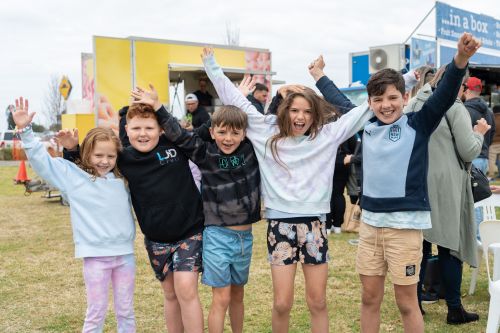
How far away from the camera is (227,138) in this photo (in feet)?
10.1

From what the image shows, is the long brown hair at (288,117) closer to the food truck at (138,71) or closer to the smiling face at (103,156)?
the smiling face at (103,156)

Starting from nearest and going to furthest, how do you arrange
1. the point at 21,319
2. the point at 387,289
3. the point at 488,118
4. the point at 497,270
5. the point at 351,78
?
the point at 497,270
the point at 21,319
the point at 387,289
the point at 488,118
the point at 351,78

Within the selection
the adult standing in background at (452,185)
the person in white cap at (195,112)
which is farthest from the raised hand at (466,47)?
the person in white cap at (195,112)

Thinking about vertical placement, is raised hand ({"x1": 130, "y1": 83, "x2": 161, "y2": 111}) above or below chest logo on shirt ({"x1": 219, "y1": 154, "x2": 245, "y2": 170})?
above

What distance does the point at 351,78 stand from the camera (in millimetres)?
12625

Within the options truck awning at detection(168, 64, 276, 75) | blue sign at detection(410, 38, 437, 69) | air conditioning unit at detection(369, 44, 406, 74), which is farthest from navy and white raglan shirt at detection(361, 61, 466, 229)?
blue sign at detection(410, 38, 437, 69)

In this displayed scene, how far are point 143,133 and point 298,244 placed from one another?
1.08 meters

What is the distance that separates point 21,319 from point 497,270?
351 centimetres

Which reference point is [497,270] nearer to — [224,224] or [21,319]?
[224,224]

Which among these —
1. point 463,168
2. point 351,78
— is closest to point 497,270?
point 463,168

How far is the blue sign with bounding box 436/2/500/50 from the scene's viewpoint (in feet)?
43.0

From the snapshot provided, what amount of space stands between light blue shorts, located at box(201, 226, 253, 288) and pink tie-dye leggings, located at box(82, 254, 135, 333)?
47cm

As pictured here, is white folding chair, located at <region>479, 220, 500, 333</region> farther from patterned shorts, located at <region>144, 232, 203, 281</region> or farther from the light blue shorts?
patterned shorts, located at <region>144, 232, 203, 281</region>

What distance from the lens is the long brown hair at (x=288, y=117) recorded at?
311cm
